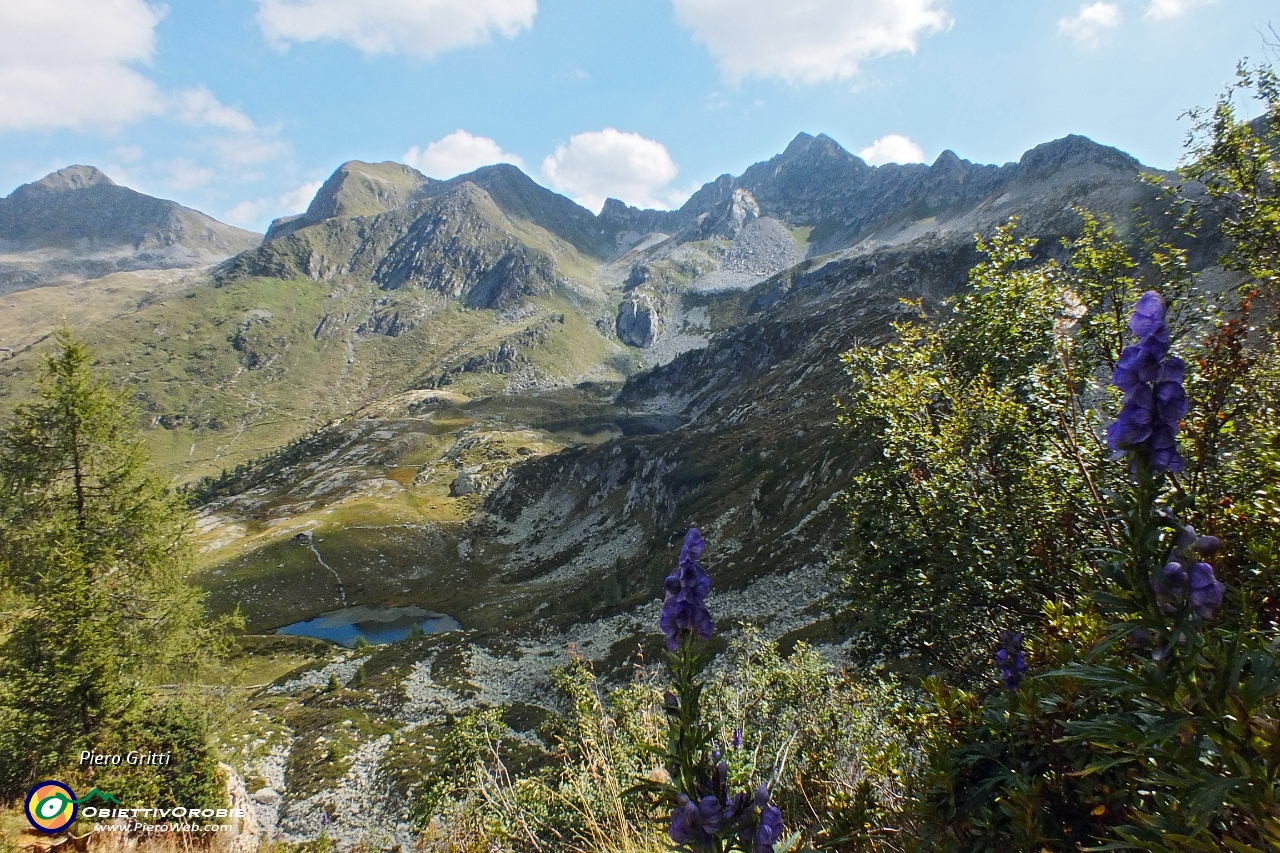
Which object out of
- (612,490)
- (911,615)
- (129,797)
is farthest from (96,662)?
(612,490)

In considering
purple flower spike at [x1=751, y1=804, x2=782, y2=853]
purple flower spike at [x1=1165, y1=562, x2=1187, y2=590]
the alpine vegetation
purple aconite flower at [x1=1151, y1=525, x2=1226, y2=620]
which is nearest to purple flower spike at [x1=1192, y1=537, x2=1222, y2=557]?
purple aconite flower at [x1=1151, y1=525, x2=1226, y2=620]

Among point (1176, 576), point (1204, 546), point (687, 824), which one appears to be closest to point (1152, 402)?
point (1204, 546)

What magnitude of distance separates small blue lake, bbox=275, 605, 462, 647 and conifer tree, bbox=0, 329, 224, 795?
77203mm

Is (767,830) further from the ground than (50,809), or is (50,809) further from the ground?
(767,830)

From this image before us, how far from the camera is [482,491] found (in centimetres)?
15238

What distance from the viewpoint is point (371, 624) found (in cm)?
9700

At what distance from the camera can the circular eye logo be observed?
30.6 feet

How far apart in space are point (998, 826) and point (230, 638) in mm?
21438

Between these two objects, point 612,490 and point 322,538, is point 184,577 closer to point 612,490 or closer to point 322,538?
point 612,490

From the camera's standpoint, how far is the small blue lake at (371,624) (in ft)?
298

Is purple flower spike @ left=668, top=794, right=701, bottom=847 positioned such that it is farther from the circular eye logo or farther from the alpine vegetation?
the circular eye logo

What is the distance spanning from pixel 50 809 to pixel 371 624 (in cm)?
9859

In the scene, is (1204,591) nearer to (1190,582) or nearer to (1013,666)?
(1190,582)

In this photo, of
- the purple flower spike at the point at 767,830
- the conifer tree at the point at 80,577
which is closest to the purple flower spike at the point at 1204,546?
the purple flower spike at the point at 767,830
